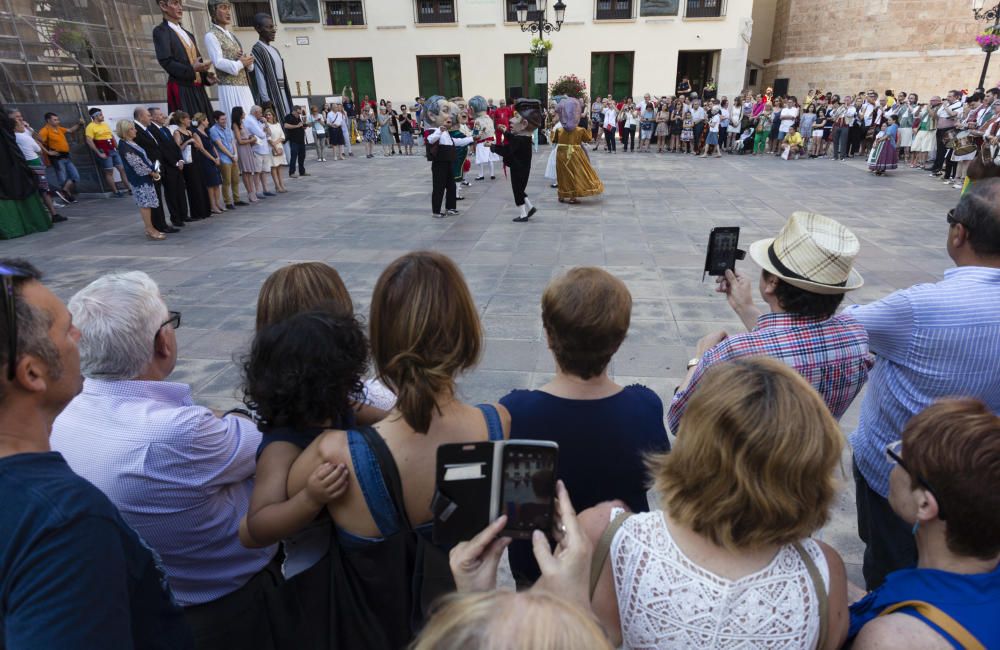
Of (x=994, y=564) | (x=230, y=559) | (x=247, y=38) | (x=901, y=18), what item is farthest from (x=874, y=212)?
(x=247, y=38)

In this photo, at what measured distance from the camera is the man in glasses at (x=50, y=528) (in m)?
0.88

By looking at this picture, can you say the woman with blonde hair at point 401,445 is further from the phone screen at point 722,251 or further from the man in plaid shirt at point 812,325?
the phone screen at point 722,251

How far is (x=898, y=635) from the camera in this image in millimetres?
1041

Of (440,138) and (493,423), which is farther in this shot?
(440,138)

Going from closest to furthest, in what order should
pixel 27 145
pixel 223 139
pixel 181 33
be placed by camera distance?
pixel 181 33 → pixel 27 145 → pixel 223 139

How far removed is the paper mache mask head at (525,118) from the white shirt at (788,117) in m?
11.5

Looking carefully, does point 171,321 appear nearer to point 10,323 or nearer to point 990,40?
point 10,323

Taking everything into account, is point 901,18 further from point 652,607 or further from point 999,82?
point 652,607

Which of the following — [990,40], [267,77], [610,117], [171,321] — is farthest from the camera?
[610,117]

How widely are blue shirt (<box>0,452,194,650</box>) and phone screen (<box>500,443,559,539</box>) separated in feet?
2.25

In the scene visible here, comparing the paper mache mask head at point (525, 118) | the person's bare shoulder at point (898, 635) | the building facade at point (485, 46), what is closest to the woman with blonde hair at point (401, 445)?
the person's bare shoulder at point (898, 635)

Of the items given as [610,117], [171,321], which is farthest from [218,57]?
[610,117]

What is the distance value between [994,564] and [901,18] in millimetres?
27118

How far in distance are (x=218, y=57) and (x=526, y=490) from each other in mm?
11015
